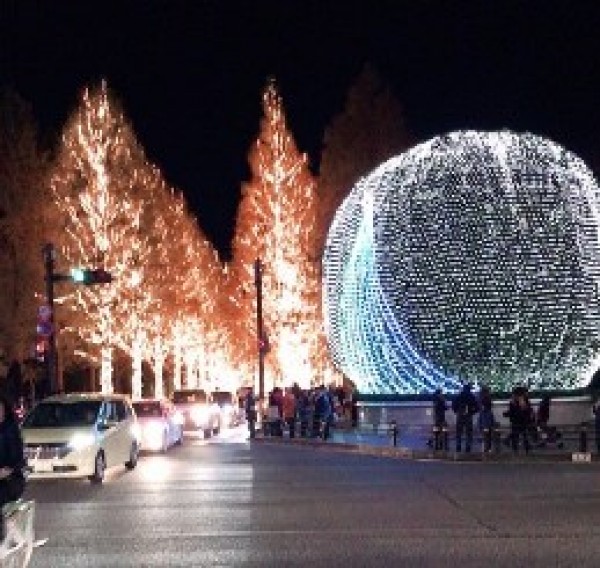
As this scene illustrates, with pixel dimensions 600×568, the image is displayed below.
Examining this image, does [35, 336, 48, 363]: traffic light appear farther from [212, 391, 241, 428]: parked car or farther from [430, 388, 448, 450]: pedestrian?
[212, 391, 241, 428]: parked car

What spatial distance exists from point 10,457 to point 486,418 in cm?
1922

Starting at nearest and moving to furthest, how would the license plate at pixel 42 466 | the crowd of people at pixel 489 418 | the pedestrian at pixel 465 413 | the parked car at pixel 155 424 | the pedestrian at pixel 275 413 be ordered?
the license plate at pixel 42 466 → the crowd of people at pixel 489 418 → the pedestrian at pixel 465 413 → the parked car at pixel 155 424 → the pedestrian at pixel 275 413

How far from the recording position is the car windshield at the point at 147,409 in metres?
34.4

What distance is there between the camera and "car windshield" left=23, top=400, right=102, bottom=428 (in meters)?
24.5

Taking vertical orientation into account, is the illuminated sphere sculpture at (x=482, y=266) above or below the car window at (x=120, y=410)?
above

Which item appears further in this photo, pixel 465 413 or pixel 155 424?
pixel 155 424

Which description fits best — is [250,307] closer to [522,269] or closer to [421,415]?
[421,415]

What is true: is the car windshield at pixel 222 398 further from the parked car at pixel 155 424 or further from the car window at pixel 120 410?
the car window at pixel 120 410

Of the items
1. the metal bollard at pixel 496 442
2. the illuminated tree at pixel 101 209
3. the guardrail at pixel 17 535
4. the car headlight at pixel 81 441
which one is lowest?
the guardrail at pixel 17 535

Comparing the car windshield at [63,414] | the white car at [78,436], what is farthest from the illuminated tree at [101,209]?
the car windshield at [63,414]

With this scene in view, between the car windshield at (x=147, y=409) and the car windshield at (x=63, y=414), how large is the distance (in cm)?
911

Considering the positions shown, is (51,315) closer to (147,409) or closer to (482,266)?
(147,409)

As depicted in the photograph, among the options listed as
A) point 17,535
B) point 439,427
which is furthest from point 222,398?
point 17,535

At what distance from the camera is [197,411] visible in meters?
46.3
